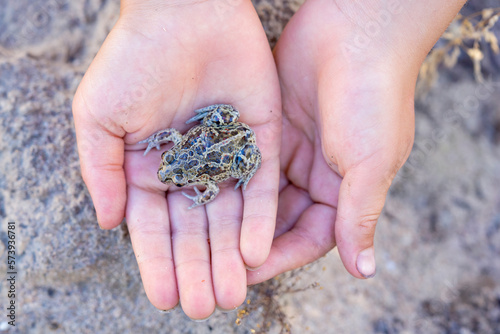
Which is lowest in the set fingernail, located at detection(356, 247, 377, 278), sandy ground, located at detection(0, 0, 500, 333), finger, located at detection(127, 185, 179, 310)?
sandy ground, located at detection(0, 0, 500, 333)

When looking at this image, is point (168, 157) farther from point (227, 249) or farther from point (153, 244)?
point (227, 249)

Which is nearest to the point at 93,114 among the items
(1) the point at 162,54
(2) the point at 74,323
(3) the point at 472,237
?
(1) the point at 162,54

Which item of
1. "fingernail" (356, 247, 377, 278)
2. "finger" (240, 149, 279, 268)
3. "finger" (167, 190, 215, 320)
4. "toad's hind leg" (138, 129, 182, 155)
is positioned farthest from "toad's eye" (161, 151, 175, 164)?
"fingernail" (356, 247, 377, 278)

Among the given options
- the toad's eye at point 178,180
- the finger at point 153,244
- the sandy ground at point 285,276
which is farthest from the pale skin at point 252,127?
the sandy ground at point 285,276

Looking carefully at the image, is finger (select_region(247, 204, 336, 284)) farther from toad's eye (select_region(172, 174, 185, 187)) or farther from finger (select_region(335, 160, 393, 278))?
toad's eye (select_region(172, 174, 185, 187))

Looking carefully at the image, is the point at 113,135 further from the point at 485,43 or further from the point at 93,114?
A: the point at 485,43

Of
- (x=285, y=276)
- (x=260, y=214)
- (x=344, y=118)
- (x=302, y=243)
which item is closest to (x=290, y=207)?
(x=302, y=243)
